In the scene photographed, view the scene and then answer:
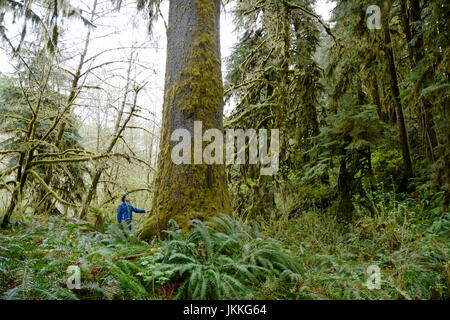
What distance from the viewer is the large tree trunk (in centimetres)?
344

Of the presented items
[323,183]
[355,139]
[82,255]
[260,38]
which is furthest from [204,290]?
[260,38]

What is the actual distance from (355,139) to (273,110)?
2062 mm

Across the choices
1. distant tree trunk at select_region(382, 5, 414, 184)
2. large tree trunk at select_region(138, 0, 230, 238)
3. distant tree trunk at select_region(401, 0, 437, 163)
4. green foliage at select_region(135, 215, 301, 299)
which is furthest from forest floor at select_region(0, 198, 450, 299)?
distant tree trunk at select_region(382, 5, 414, 184)

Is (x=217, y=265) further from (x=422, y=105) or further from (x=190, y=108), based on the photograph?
(x=422, y=105)

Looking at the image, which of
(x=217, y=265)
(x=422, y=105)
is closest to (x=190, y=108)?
(x=217, y=265)

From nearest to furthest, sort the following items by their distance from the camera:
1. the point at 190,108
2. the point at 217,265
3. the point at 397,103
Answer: the point at 217,265
the point at 190,108
the point at 397,103

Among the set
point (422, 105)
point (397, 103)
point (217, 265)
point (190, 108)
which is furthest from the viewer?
point (397, 103)

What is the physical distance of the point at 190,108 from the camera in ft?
12.0

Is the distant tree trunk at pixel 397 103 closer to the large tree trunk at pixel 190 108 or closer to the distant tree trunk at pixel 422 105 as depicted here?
the distant tree trunk at pixel 422 105

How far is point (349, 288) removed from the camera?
2.45m

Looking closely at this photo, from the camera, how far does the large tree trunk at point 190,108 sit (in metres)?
3.44

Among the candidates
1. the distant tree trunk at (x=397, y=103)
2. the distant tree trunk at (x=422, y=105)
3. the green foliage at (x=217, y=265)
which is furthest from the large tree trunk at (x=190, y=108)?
the distant tree trunk at (x=397, y=103)

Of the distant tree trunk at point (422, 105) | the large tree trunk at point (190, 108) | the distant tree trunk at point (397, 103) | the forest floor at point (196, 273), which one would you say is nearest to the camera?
the forest floor at point (196, 273)

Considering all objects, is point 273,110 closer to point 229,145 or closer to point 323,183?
point 229,145
